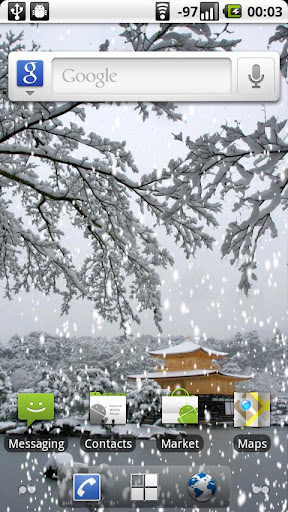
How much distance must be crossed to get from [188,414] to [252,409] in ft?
1.13

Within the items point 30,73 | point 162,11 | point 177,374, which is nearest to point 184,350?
point 177,374

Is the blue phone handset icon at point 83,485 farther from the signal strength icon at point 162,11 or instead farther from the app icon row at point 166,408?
Result: the signal strength icon at point 162,11

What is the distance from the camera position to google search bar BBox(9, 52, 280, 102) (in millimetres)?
2859

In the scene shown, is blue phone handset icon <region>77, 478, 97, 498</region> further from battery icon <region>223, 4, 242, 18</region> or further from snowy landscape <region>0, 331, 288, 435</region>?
battery icon <region>223, 4, 242, 18</region>

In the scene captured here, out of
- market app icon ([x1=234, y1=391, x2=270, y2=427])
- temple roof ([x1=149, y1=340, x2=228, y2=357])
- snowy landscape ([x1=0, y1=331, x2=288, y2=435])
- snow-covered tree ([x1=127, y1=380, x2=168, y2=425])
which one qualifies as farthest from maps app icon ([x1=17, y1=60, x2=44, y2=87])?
market app icon ([x1=234, y1=391, x2=270, y2=427])

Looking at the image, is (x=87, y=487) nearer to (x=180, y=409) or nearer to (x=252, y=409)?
(x=180, y=409)

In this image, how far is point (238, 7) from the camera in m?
2.91

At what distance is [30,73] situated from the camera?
2957 mm

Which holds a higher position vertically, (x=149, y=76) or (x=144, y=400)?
(x=149, y=76)

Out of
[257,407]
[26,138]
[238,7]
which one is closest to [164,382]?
[257,407]

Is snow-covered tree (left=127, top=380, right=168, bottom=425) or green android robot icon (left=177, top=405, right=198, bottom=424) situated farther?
green android robot icon (left=177, top=405, right=198, bottom=424)

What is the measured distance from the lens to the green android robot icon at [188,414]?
307 cm

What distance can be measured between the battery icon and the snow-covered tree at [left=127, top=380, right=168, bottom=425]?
200 centimetres

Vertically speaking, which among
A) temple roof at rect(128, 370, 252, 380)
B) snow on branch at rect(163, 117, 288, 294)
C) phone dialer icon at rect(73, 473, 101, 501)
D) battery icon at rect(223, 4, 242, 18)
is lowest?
phone dialer icon at rect(73, 473, 101, 501)
